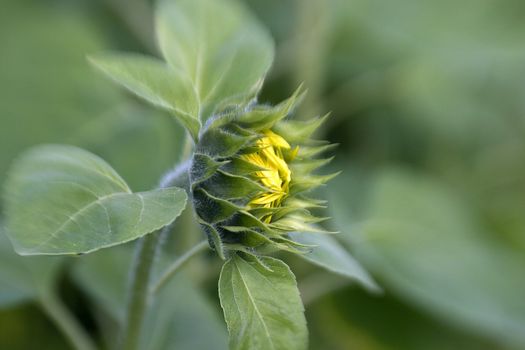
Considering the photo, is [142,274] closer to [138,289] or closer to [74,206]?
[138,289]

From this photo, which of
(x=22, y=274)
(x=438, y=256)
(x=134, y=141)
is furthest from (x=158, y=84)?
(x=438, y=256)

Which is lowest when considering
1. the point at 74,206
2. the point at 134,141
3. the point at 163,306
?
the point at 163,306

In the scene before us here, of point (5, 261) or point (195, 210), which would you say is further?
point (5, 261)

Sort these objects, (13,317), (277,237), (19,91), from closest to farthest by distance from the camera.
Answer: (277,237) → (13,317) → (19,91)

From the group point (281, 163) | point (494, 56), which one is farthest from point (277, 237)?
point (494, 56)

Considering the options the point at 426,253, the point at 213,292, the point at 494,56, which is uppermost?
the point at 494,56

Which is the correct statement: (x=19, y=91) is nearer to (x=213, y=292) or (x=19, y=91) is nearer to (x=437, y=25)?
(x=213, y=292)
